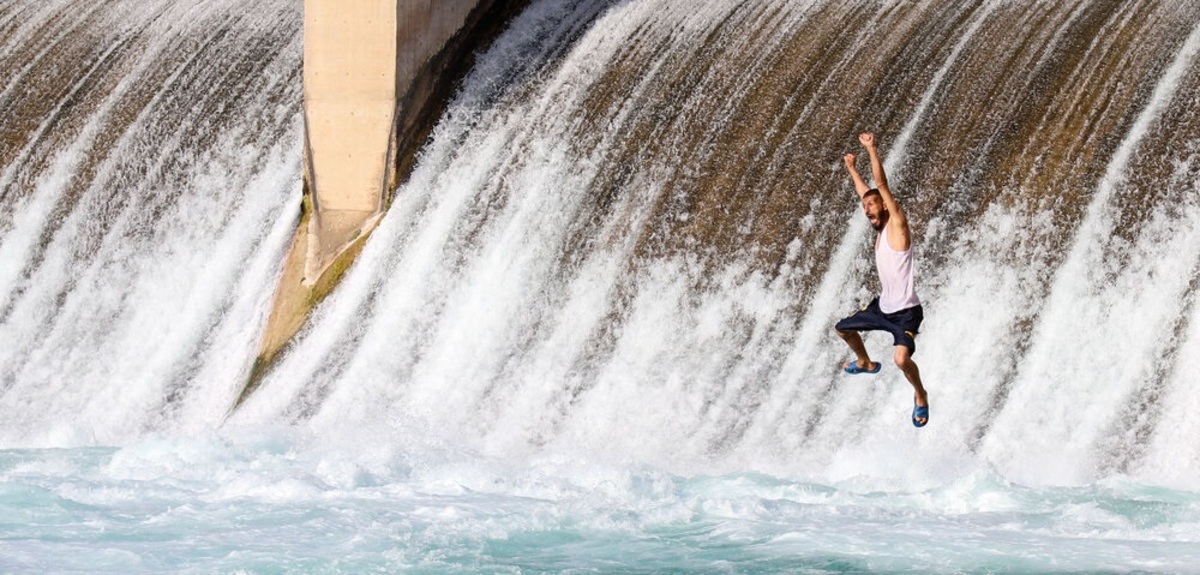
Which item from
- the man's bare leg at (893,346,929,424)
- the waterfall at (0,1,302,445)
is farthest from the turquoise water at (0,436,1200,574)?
the waterfall at (0,1,302,445)

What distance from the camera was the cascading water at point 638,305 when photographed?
8430mm

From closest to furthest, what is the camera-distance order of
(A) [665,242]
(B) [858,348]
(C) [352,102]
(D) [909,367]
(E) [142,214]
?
1. (D) [909,367]
2. (B) [858,348]
3. (A) [665,242]
4. (C) [352,102]
5. (E) [142,214]

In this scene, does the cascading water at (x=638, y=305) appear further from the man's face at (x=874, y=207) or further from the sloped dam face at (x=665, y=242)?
the man's face at (x=874, y=207)

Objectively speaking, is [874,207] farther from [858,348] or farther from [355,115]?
[355,115]

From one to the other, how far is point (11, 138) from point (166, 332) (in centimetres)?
264

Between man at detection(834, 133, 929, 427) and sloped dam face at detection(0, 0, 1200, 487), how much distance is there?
1.95m

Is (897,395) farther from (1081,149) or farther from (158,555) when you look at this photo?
(158,555)

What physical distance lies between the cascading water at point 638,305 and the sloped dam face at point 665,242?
2 centimetres

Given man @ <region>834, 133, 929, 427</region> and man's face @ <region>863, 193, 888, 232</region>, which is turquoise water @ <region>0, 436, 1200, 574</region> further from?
man's face @ <region>863, 193, 888, 232</region>

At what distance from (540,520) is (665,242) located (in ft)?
11.2

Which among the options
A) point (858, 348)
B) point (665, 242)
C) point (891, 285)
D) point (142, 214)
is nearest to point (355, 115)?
point (142, 214)

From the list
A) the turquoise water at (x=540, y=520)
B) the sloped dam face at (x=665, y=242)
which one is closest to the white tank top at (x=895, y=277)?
the turquoise water at (x=540, y=520)

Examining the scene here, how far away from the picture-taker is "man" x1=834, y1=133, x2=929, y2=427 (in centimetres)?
756

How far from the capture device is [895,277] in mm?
7742
